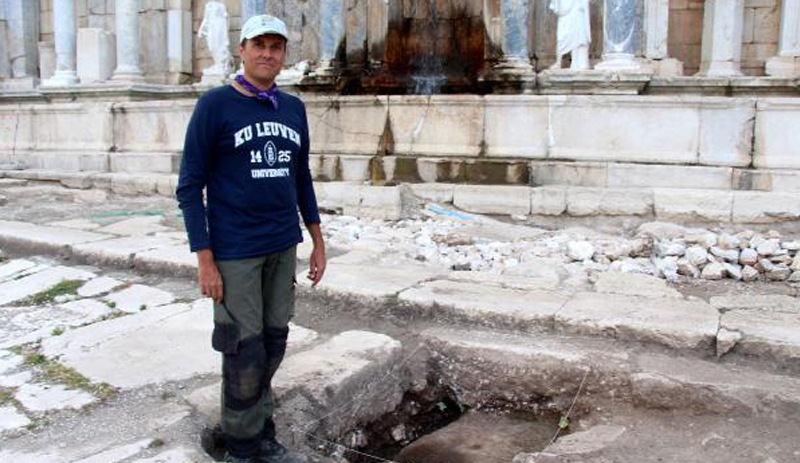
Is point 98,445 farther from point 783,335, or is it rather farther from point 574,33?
point 574,33

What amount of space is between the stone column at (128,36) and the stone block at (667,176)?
9.53 meters

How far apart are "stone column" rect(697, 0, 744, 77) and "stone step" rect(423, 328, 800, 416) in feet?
25.0

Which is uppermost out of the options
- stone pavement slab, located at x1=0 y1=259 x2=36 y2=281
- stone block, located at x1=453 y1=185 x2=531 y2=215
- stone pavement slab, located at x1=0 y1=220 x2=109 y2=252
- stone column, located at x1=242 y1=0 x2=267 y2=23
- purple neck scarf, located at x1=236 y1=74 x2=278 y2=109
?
stone column, located at x1=242 y1=0 x2=267 y2=23

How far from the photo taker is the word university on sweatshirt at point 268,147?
2.51 m

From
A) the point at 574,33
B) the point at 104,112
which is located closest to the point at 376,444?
the point at 574,33

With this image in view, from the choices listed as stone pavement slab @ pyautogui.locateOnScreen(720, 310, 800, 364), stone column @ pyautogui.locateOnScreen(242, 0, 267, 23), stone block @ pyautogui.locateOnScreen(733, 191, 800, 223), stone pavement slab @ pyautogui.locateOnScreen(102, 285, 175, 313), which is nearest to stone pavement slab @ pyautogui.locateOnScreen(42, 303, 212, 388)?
stone pavement slab @ pyautogui.locateOnScreen(102, 285, 175, 313)

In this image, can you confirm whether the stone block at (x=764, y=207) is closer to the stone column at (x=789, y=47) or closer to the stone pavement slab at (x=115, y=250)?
the stone column at (x=789, y=47)

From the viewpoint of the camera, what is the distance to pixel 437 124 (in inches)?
317

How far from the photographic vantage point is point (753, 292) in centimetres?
502

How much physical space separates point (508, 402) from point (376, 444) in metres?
0.77

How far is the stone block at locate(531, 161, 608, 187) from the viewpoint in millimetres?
7387

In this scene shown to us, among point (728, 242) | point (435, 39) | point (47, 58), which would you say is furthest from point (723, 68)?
point (47, 58)

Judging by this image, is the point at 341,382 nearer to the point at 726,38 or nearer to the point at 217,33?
the point at 726,38

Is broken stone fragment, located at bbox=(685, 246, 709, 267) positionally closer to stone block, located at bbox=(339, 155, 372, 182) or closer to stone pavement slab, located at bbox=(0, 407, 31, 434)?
stone block, located at bbox=(339, 155, 372, 182)
